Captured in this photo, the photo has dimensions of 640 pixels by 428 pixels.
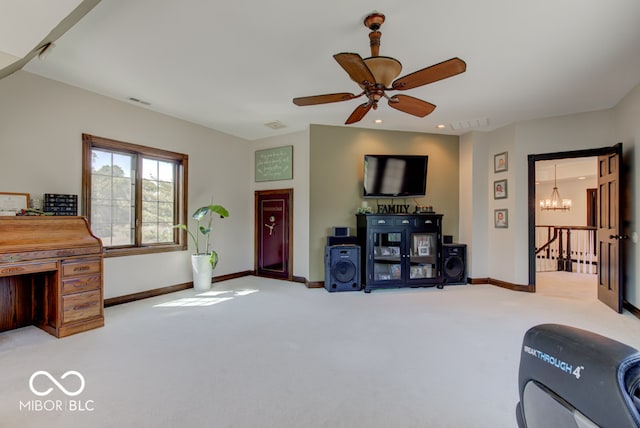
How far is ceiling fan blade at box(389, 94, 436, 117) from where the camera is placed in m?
2.77

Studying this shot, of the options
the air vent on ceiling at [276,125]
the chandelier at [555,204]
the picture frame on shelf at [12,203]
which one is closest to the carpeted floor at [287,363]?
the picture frame on shelf at [12,203]

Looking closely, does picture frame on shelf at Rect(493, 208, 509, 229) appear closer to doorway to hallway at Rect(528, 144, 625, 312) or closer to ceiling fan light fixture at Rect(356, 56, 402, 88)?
doorway to hallway at Rect(528, 144, 625, 312)

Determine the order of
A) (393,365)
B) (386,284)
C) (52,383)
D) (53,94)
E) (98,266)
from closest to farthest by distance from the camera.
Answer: (52,383) → (393,365) → (98,266) → (53,94) → (386,284)

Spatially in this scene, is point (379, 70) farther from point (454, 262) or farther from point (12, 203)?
point (454, 262)

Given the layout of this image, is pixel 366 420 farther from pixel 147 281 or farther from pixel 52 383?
pixel 147 281

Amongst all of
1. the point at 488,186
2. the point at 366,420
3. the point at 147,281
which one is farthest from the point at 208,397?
the point at 488,186

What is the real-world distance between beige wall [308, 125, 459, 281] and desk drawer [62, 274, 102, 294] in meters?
2.95

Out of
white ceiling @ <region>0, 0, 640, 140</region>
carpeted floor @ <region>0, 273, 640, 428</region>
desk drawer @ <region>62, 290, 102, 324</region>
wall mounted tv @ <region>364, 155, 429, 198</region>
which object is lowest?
carpeted floor @ <region>0, 273, 640, 428</region>

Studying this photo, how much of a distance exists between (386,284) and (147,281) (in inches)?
142

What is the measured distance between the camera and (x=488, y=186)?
5.50 metres

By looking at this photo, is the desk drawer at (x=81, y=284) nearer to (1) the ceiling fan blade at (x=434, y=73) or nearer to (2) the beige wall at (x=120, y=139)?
(2) the beige wall at (x=120, y=139)

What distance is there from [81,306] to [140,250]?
1.30 meters

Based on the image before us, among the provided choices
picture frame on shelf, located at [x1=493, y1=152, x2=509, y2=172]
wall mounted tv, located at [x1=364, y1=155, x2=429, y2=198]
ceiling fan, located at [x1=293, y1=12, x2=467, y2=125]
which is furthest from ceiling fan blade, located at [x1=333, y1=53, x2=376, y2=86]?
A: picture frame on shelf, located at [x1=493, y1=152, x2=509, y2=172]

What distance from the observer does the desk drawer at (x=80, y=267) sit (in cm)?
300
